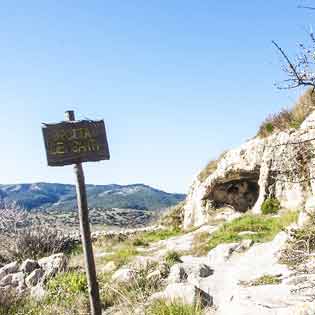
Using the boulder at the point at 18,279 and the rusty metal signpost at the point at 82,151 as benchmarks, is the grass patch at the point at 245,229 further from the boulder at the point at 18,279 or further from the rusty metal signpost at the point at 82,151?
the rusty metal signpost at the point at 82,151

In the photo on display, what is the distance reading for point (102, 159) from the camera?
760 centimetres

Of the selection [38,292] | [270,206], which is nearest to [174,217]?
Answer: [270,206]

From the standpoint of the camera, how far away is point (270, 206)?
19.0 meters

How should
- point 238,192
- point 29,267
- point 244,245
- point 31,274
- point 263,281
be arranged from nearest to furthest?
point 263,281, point 31,274, point 29,267, point 244,245, point 238,192

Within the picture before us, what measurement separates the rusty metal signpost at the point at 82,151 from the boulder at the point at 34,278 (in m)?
5.12

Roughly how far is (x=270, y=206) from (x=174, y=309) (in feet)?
39.7

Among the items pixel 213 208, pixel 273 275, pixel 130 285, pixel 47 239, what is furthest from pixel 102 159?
pixel 213 208

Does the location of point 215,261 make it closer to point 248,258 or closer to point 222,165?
point 248,258

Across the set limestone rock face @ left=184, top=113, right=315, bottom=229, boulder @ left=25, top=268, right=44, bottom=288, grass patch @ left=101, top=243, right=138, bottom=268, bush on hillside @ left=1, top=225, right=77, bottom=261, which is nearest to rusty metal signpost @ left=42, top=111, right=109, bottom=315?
boulder @ left=25, top=268, right=44, bottom=288

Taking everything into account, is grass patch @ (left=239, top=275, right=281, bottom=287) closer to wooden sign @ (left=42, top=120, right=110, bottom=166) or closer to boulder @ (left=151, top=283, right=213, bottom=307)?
boulder @ (left=151, top=283, right=213, bottom=307)

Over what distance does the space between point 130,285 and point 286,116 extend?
13143 mm

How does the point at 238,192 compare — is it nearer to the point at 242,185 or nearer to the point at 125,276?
the point at 242,185

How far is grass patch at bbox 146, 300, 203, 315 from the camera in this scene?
7492 mm

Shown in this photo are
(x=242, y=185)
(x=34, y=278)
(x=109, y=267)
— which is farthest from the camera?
(x=242, y=185)
